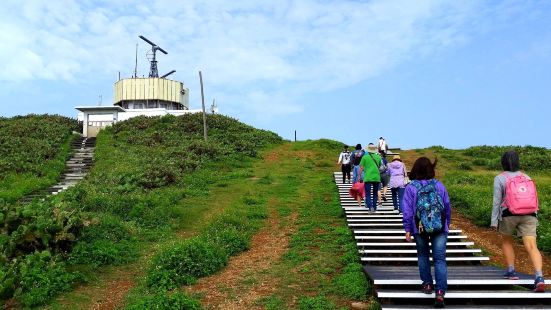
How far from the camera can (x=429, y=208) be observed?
6445 mm

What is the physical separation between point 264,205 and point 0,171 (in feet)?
48.5

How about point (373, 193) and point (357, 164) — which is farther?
point (357, 164)

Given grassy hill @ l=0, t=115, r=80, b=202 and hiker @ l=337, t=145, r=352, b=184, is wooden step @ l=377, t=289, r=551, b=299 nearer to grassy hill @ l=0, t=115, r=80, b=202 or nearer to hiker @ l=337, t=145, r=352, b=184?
grassy hill @ l=0, t=115, r=80, b=202

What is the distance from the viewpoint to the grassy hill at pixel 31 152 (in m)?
22.1

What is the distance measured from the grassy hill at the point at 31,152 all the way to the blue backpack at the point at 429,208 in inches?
A: 506

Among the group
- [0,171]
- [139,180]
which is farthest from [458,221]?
[0,171]

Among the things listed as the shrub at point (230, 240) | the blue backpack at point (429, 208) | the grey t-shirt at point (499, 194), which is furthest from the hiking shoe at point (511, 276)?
the shrub at point (230, 240)

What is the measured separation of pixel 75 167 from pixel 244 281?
2205cm

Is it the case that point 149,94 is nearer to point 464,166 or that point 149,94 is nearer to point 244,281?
point 464,166

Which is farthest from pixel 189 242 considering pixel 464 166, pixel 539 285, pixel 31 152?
pixel 464 166

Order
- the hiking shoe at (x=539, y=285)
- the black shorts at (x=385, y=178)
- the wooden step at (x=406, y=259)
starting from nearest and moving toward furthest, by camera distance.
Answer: the hiking shoe at (x=539, y=285) → the wooden step at (x=406, y=259) → the black shorts at (x=385, y=178)

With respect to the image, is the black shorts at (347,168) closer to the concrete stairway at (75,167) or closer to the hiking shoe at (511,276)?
the concrete stairway at (75,167)

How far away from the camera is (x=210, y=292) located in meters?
8.40

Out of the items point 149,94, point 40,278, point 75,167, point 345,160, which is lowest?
point 40,278
